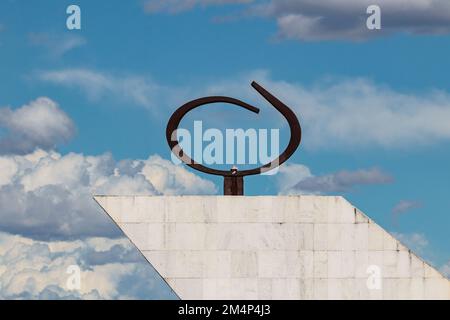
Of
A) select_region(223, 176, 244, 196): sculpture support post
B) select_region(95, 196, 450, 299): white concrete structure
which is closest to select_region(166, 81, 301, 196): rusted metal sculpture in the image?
select_region(223, 176, 244, 196): sculpture support post

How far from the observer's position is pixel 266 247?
53.0 metres

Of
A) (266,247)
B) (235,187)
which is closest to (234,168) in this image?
(235,187)

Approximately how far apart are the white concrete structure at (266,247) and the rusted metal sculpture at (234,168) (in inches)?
20.5

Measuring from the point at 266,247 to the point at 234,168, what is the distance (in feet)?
7.77

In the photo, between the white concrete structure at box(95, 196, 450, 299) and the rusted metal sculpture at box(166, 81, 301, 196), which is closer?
the white concrete structure at box(95, 196, 450, 299)

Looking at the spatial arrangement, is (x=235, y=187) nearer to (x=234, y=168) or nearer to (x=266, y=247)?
(x=234, y=168)

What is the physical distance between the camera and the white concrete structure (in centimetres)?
5288

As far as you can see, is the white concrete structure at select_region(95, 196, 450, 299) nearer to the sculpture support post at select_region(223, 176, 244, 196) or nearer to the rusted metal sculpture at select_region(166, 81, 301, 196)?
the sculpture support post at select_region(223, 176, 244, 196)

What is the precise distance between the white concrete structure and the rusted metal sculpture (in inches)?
20.5
